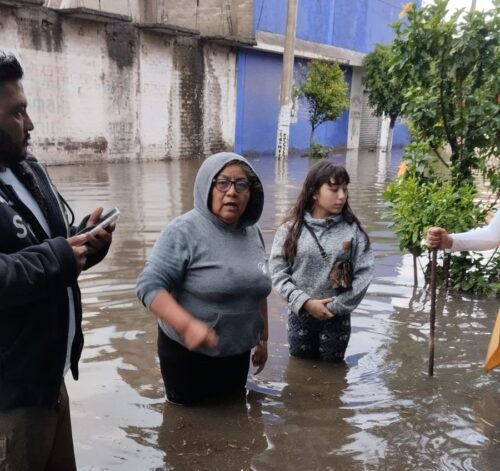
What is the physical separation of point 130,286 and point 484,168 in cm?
374

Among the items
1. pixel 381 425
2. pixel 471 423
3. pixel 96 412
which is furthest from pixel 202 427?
pixel 471 423

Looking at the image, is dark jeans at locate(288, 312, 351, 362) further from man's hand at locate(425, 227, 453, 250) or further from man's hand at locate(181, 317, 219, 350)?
man's hand at locate(181, 317, 219, 350)

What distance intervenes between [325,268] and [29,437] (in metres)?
2.40

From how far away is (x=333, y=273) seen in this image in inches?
157

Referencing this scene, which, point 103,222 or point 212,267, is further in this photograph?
point 212,267

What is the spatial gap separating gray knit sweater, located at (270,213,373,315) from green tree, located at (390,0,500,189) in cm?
242

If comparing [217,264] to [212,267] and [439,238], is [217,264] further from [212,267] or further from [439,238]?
[439,238]

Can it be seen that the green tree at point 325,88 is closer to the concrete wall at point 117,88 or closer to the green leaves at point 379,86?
the green leaves at point 379,86

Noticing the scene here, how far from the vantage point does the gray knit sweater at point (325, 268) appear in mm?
3984

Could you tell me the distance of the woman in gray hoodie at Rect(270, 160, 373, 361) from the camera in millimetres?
3980

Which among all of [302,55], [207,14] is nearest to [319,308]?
[207,14]

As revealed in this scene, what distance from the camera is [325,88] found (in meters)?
26.5

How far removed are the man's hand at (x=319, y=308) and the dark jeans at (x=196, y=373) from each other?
599mm

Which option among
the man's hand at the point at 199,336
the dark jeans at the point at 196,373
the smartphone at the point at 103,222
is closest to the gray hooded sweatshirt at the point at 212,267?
the dark jeans at the point at 196,373
